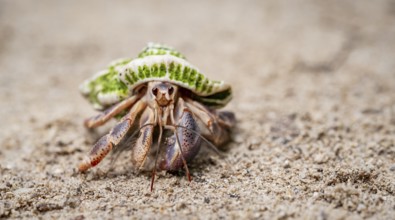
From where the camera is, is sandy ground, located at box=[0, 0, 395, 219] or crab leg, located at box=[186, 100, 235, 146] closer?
sandy ground, located at box=[0, 0, 395, 219]

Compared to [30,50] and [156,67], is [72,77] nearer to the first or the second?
[30,50]

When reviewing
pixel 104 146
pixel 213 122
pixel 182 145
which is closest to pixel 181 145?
pixel 182 145

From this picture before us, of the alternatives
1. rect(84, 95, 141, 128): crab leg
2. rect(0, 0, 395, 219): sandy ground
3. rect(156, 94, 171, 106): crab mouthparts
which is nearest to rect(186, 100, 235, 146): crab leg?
rect(0, 0, 395, 219): sandy ground

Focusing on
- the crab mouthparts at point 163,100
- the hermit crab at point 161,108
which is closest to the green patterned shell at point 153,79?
the hermit crab at point 161,108

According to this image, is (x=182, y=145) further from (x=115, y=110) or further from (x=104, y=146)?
(x=115, y=110)

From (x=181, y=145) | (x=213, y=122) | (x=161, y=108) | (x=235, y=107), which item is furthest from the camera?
(x=235, y=107)

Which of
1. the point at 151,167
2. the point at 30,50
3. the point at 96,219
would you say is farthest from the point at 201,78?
the point at 30,50

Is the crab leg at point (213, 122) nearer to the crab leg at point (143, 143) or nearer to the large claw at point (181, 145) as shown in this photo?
the large claw at point (181, 145)

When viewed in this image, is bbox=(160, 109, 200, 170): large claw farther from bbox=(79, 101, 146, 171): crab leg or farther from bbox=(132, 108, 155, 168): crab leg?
bbox=(79, 101, 146, 171): crab leg
